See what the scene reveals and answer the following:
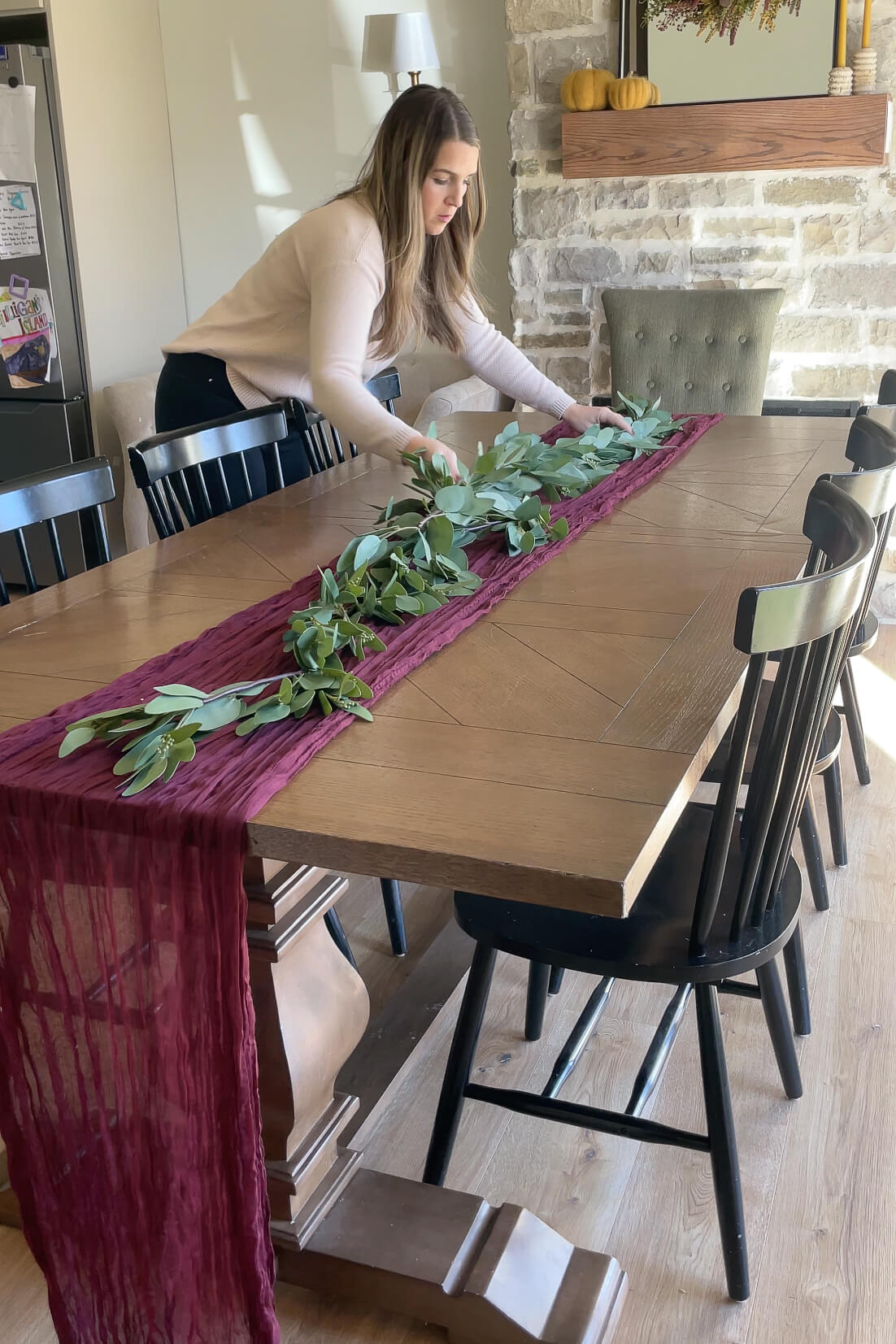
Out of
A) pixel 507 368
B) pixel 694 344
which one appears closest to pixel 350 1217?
pixel 507 368

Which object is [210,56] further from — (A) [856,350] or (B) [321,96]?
(A) [856,350]

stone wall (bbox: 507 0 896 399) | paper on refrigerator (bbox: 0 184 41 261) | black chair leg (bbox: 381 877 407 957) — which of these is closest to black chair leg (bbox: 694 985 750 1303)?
black chair leg (bbox: 381 877 407 957)

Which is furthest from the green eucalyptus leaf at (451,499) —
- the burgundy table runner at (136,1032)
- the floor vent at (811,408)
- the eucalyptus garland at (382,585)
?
the floor vent at (811,408)

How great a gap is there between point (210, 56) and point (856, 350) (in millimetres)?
2864

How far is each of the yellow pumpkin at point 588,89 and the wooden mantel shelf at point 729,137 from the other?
0.12 feet

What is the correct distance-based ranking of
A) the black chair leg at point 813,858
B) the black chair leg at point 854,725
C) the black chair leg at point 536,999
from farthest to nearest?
the black chair leg at point 854,725, the black chair leg at point 813,858, the black chair leg at point 536,999

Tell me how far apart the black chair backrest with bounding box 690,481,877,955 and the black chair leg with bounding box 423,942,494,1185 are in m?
0.32

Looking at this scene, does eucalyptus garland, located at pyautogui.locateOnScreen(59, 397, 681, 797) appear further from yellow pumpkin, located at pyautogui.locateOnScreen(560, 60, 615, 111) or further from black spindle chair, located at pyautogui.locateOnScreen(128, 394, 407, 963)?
yellow pumpkin, located at pyautogui.locateOnScreen(560, 60, 615, 111)

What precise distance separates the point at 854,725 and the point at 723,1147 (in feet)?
4.62

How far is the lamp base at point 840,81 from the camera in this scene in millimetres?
3633

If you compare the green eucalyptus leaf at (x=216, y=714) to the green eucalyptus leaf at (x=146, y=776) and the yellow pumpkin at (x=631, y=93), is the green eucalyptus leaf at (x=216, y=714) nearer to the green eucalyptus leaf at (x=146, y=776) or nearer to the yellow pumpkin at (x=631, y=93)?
the green eucalyptus leaf at (x=146, y=776)

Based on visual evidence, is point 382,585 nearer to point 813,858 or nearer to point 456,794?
point 456,794

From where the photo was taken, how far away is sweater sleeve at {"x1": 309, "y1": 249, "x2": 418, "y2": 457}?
208 centimetres

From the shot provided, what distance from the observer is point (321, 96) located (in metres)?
4.76
